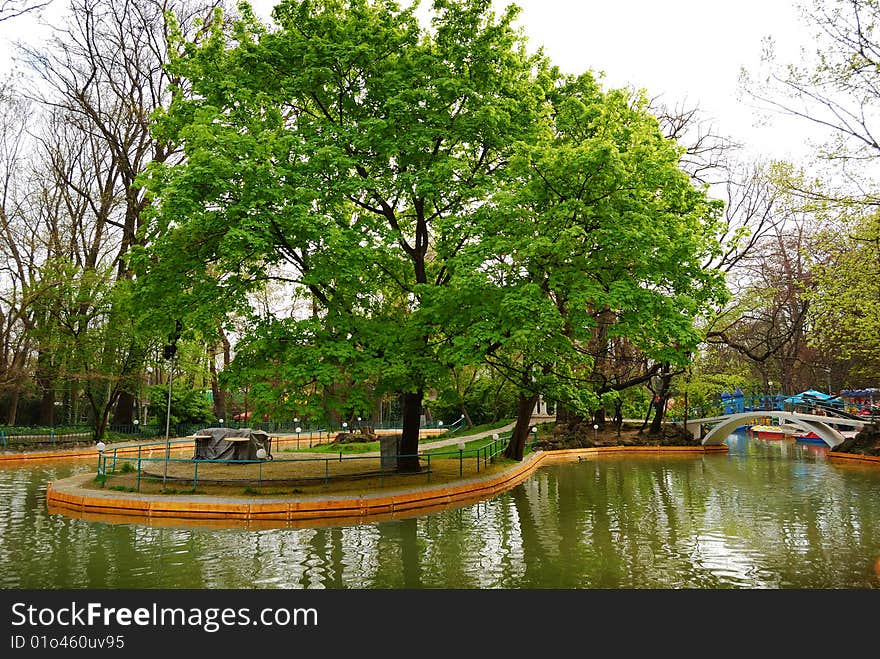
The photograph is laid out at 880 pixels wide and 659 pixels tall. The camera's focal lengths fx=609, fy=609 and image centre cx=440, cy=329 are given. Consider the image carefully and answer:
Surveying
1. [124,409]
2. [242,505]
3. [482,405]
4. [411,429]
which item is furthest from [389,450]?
[124,409]

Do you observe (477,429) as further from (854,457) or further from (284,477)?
(284,477)

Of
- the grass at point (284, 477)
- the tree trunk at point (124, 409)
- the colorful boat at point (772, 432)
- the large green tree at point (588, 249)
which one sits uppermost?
the large green tree at point (588, 249)

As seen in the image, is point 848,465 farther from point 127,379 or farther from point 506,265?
point 127,379

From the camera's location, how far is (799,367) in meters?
50.4

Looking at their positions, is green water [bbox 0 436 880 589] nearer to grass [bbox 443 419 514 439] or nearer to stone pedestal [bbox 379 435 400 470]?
stone pedestal [bbox 379 435 400 470]

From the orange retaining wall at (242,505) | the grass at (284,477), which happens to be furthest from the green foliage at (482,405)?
the orange retaining wall at (242,505)

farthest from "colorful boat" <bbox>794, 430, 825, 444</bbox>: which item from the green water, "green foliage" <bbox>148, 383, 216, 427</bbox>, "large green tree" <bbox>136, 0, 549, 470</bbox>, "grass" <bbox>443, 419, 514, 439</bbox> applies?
"green foliage" <bbox>148, 383, 216, 427</bbox>

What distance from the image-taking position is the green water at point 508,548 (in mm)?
10156

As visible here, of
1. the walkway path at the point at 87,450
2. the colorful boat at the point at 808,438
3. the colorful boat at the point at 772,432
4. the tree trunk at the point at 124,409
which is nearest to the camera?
the walkway path at the point at 87,450

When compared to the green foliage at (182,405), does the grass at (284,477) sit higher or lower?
lower

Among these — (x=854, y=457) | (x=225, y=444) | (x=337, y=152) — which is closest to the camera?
(x=337, y=152)

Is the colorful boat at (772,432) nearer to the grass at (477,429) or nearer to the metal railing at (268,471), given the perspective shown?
the grass at (477,429)

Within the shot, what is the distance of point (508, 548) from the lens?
12469 millimetres

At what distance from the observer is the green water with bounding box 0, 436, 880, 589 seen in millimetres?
10156
